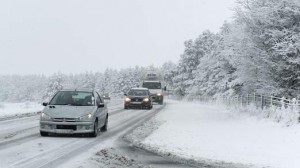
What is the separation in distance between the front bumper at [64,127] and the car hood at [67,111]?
24cm

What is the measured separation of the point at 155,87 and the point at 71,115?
38928mm

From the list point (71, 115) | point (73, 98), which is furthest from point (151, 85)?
point (71, 115)

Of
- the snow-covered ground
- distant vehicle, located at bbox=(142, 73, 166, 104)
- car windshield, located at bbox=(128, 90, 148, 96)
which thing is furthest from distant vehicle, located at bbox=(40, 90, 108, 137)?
distant vehicle, located at bbox=(142, 73, 166, 104)

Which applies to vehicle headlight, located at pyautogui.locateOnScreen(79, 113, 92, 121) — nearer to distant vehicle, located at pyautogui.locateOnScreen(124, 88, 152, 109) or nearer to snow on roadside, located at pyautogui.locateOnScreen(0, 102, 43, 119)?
snow on roadside, located at pyautogui.locateOnScreen(0, 102, 43, 119)

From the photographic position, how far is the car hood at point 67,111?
15.5 meters

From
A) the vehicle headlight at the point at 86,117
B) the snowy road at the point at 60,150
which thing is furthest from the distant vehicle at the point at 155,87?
the vehicle headlight at the point at 86,117

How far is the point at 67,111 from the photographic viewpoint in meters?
15.7

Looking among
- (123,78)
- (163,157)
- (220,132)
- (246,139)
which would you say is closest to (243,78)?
(220,132)

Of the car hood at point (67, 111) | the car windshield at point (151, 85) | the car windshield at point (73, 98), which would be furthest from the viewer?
the car windshield at point (151, 85)

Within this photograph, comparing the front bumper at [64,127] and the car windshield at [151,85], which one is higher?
the car windshield at [151,85]

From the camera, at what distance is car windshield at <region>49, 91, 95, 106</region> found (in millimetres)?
16703

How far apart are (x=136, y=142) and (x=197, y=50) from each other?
76071mm

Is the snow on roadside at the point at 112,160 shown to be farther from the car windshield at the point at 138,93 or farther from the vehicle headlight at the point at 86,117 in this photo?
the car windshield at the point at 138,93

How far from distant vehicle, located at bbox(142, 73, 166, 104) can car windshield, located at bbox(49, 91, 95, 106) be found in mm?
34889
